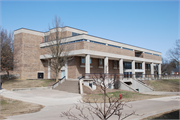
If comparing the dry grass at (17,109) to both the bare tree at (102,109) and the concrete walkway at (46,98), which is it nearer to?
the concrete walkway at (46,98)

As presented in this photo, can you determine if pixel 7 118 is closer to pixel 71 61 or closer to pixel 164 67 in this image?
pixel 71 61

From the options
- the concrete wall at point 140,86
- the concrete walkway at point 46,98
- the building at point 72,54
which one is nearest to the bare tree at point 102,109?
the concrete walkway at point 46,98

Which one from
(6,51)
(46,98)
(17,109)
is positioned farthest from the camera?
(6,51)

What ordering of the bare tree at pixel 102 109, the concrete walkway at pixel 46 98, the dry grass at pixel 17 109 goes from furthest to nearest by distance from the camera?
the concrete walkway at pixel 46 98, the dry grass at pixel 17 109, the bare tree at pixel 102 109

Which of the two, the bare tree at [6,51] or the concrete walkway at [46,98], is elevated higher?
the bare tree at [6,51]

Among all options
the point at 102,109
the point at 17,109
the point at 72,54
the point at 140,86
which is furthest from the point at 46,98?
the point at 140,86

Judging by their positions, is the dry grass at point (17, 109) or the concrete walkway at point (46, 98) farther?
the concrete walkway at point (46, 98)

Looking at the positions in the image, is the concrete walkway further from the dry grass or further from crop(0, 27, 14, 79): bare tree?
crop(0, 27, 14, 79): bare tree

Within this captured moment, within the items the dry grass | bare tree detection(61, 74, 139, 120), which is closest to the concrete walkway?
the dry grass

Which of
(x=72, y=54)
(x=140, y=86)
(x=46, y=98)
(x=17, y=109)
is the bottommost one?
(x=140, y=86)

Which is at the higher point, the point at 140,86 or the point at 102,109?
the point at 102,109

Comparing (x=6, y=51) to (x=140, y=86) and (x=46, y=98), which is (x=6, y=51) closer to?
(x=46, y=98)

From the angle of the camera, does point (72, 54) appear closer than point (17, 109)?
No

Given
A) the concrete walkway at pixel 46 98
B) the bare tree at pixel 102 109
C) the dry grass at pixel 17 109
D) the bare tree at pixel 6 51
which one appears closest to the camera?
the bare tree at pixel 102 109
